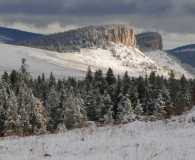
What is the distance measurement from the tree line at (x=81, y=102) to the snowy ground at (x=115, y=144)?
44.5 metres

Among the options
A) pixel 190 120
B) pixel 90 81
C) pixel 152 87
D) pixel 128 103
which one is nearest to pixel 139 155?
pixel 190 120

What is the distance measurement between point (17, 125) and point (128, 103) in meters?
27.5

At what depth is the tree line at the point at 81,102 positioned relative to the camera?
8656 cm

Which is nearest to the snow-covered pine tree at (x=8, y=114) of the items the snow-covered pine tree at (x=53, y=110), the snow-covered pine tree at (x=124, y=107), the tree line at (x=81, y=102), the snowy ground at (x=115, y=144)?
the tree line at (x=81, y=102)

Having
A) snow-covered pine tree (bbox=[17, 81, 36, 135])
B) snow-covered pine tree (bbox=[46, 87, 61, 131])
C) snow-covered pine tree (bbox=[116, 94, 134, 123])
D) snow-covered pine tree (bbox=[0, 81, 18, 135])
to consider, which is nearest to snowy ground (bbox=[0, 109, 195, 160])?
snow-covered pine tree (bbox=[17, 81, 36, 135])

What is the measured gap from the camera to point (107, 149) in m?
24.7

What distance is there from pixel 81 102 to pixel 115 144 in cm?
8007

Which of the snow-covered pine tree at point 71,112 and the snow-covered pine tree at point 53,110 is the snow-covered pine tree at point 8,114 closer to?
the snow-covered pine tree at point 53,110

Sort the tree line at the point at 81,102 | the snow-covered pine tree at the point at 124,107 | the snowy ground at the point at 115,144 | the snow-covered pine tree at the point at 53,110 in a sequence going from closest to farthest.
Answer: the snowy ground at the point at 115,144
the tree line at the point at 81,102
the snow-covered pine tree at the point at 53,110
the snow-covered pine tree at the point at 124,107

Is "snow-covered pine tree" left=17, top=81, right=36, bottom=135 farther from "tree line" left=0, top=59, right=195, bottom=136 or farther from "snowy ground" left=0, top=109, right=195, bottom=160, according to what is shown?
"snowy ground" left=0, top=109, right=195, bottom=160

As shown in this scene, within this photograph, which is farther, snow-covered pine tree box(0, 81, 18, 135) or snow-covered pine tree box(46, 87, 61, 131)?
snow-covered pine tree box(46, 87, 61, 131)

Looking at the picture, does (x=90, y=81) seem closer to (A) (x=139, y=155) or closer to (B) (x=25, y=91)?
(B) (x=25, y=91)

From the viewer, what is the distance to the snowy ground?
2331cm

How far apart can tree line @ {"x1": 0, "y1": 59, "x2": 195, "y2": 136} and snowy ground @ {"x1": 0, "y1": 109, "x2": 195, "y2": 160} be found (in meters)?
44.5
